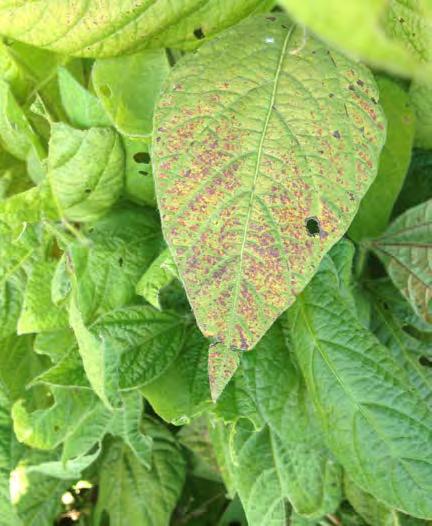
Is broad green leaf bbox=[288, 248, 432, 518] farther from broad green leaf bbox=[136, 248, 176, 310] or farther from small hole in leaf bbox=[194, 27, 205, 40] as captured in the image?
small hole in leaf bbox=[194, 27, 205, 40]

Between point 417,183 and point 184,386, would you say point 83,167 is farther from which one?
point 417,183

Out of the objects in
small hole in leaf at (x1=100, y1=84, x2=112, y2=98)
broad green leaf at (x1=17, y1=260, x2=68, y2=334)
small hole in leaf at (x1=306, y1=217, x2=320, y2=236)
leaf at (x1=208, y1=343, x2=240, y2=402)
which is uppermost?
small hole in leaf at (x1=100, y1=84, x2=112, y2=98)

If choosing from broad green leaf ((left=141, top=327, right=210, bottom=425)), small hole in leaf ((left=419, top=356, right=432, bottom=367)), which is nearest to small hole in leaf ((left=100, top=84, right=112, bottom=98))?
broad green leaf ((left=141, top=327, right=210, bottom=425))

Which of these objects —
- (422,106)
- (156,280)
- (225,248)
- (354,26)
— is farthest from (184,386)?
(354,26)

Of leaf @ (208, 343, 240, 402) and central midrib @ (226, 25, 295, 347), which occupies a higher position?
central midrib @ (226, 25, 295, 347)

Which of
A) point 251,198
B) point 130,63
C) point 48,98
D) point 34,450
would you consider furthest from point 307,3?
point 34,450

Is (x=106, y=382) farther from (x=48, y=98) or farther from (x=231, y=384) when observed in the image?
(x=48, y=98)

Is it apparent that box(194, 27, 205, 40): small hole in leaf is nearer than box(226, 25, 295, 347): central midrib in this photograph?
No
